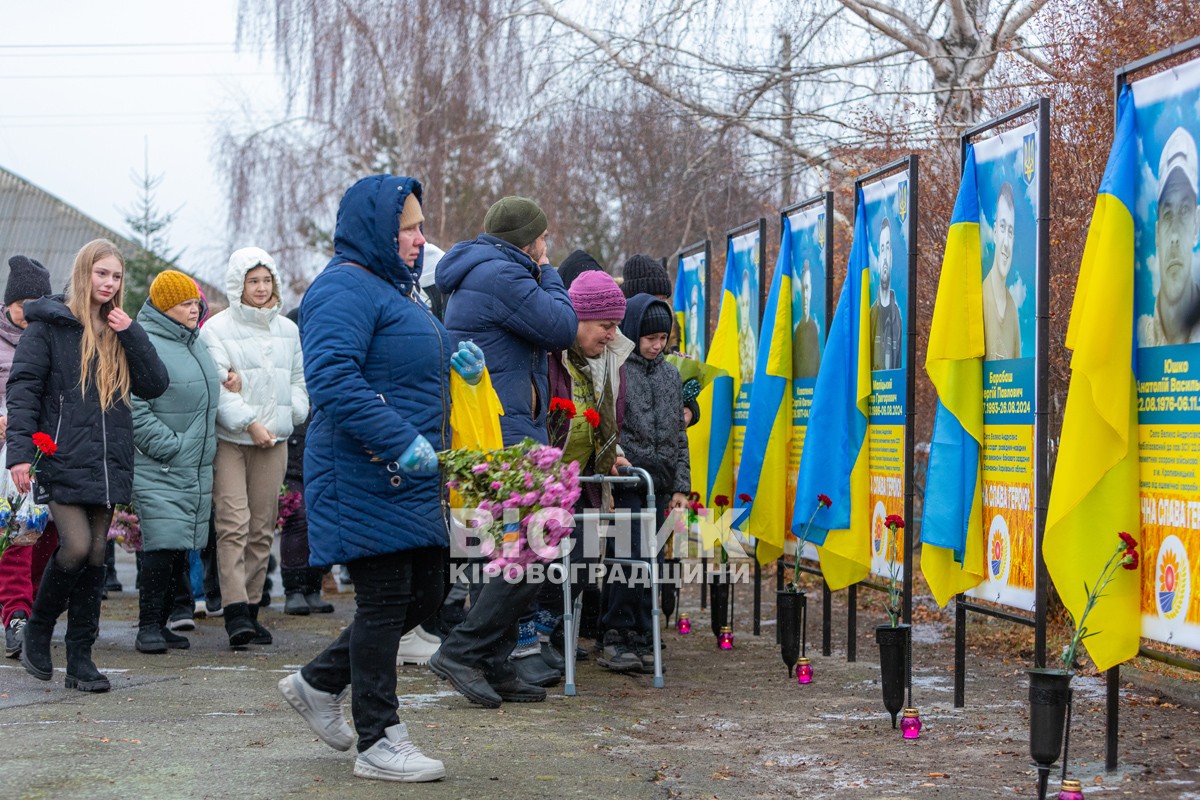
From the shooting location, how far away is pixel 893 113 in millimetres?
12422

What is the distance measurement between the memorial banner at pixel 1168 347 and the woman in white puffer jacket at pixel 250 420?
16.9 ft

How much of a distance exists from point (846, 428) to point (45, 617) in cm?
406

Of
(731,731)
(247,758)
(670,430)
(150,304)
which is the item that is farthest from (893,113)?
(247,758)

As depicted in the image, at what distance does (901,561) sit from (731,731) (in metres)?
1.95

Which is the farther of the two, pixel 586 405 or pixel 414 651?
pixel 414 651

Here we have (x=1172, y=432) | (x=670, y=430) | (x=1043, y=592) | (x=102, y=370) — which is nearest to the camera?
(x=1172, y=432)

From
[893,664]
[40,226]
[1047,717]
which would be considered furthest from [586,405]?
[40,226]

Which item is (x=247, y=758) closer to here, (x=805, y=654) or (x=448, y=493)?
(x=448, y=493)

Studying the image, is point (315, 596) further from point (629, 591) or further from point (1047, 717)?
point (1047, 717)

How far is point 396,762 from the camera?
4.80 m

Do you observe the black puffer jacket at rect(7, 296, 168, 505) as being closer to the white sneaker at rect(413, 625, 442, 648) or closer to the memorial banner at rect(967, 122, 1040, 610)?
the white sneaker at rect(413, 625, 442, 648)

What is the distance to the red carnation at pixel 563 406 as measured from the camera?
6879 mm

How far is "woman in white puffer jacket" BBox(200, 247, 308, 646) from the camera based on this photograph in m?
8.38

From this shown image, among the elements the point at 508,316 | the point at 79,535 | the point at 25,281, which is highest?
the point at 25,281
